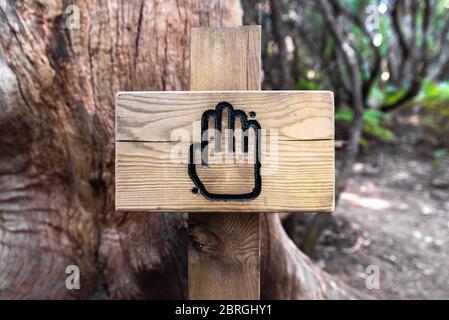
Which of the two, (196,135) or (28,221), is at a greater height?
(196,135)

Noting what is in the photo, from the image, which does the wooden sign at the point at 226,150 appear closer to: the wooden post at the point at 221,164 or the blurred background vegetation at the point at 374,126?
the wooden post at the point at 221,164

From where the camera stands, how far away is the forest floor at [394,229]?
320 centimetres

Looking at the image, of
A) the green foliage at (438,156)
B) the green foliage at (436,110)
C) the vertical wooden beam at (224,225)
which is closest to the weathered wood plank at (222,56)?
the vertical wooden beam at (224,225)

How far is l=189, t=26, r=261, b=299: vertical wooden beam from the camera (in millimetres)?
1363

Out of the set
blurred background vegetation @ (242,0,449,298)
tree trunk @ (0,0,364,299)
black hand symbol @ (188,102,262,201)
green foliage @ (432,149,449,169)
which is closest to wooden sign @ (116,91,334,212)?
black hand symbol @ (188,102,262,201)

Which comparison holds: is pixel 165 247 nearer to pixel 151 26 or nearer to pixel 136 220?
pixel 136 220

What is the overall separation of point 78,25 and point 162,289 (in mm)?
1276

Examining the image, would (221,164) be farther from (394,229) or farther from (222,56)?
(394,229)

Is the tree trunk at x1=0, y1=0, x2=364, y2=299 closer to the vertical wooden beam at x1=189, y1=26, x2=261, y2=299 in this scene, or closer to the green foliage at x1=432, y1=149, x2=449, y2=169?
the vertical wooden beam at x1=189, y1=26, x2=261, y2=299

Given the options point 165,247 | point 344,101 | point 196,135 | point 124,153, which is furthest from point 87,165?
point 344,101

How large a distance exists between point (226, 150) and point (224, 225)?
12.8 inches

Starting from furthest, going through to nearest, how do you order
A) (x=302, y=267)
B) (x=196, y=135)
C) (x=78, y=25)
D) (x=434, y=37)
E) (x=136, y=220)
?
(x=434, y=37) → (x=302, y=267) → (x=136, y=220) → (x=78, y=25) → (x=196, y=135)

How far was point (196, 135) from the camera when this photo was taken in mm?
1229

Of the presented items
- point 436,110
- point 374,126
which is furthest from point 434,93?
point 374,126
